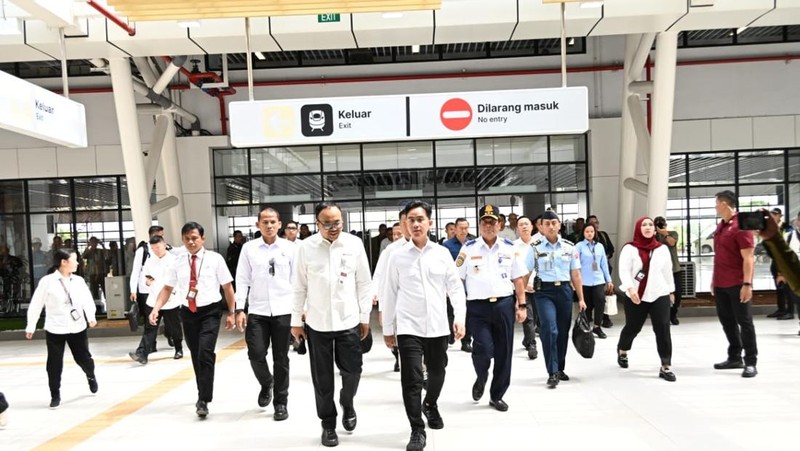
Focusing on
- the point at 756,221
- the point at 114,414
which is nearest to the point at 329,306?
the point at 114,414

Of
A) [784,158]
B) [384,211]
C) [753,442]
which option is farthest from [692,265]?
[753,442]

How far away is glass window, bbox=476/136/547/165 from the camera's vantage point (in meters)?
14.0

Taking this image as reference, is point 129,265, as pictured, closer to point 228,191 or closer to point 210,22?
point 228,191

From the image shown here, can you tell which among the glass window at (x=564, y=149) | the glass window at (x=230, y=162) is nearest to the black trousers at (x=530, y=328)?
the glass window at (x=564, y=149)

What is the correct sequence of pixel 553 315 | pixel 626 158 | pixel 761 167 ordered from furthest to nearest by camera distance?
1. pixel 761 167
2. pixel 626 158
3. pixel 553 315

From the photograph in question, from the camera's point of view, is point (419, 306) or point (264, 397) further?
point (264, 397)

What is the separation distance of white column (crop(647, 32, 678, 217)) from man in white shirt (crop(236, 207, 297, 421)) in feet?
23.1

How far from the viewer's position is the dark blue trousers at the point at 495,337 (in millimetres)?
Result: 5262

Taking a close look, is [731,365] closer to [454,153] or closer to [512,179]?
[512,179]

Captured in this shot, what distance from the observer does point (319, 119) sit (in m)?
7.03

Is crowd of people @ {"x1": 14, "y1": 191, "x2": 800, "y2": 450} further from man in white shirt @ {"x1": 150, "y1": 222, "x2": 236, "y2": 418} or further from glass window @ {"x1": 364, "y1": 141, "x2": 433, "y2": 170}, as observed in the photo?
glass window @ {"x1": 364, "y1": 141, "x2": 433, "y2": 170}

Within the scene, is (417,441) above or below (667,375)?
above

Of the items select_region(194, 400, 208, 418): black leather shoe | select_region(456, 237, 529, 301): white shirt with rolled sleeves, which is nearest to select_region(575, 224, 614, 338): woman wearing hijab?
select_region(456, 237, 529, 301): white shirt with rolled sleeves

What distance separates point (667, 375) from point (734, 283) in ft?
3.87
